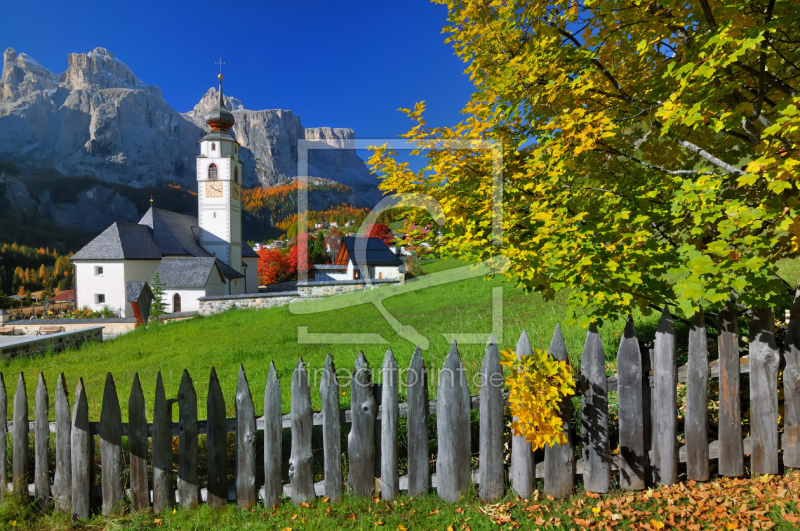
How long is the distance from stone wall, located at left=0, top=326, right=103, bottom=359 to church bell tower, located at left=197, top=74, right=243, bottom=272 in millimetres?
29284

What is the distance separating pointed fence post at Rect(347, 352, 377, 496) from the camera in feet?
9.43

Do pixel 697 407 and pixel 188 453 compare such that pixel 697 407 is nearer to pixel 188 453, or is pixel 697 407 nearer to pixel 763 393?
pixel 763 393

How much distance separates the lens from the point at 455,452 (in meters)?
2.91

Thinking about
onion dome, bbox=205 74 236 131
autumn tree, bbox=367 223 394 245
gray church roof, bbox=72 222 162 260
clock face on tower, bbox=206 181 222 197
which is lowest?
gray church roof, bbox=72 222 162 260

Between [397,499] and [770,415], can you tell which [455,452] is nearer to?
[397,499]

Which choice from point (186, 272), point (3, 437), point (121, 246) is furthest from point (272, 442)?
point (121, 246)

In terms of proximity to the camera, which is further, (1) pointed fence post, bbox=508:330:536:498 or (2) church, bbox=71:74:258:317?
(2) church, bbox=71:74:258:317

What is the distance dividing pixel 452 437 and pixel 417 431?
27 centimetres

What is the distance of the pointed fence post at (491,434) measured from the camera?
2.84 metres

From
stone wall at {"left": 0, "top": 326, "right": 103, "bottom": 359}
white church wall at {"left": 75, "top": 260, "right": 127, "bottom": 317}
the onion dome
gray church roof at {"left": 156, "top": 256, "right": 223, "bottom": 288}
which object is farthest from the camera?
the onion dome

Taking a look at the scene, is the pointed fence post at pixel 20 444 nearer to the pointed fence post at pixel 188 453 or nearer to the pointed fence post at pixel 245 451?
the pointed fence post at pixel 188 453

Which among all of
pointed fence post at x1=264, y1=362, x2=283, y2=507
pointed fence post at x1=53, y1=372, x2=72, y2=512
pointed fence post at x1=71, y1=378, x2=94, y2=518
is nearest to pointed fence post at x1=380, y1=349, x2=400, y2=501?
pointed fence post at x1=264, y1=362, x2=283, y2=507

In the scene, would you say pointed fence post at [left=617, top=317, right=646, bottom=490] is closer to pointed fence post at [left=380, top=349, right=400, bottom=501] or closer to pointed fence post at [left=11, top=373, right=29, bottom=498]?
pointed fence post at [left=380, top=349, right=400, bottom=501]

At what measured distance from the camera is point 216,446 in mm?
2898
